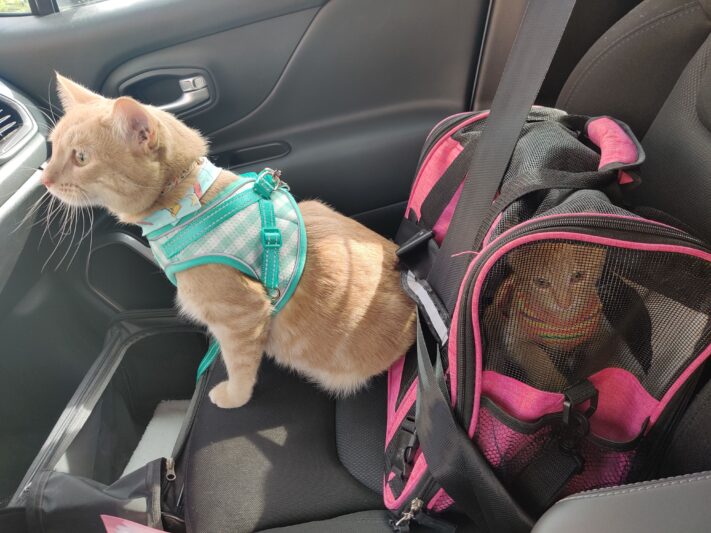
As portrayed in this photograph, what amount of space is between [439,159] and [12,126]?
2.89 ft

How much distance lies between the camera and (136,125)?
85cm

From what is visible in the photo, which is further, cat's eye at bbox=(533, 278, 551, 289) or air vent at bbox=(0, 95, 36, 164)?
air vent at bbox=(0, 95, 36, 164)

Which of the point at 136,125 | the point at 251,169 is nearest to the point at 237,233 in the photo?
the point at 136,125

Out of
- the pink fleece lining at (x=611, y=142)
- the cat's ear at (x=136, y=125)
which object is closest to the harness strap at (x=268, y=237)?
the cat's ear at (x=136, y=125)

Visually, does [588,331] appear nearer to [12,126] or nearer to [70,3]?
[12,126]

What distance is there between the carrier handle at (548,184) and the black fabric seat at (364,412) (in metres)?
0.18

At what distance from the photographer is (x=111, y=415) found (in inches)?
47.7

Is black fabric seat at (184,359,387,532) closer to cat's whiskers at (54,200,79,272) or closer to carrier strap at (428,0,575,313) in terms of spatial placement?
carrier strap at (428,0,575,313)

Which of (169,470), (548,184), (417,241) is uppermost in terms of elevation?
(548,184)

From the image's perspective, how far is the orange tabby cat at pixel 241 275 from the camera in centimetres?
87

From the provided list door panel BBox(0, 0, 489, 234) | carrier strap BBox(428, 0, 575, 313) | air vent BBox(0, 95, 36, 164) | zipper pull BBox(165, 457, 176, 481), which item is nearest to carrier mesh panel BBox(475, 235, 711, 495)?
carrier strap BBox(428, 0, 575, 313)

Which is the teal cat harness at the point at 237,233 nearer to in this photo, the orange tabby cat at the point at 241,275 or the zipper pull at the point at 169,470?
the orange tabby cat at the point at 241,275

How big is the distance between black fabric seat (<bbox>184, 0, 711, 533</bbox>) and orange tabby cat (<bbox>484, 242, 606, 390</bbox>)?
28 centimetres

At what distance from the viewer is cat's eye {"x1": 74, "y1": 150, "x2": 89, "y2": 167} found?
88 cm
